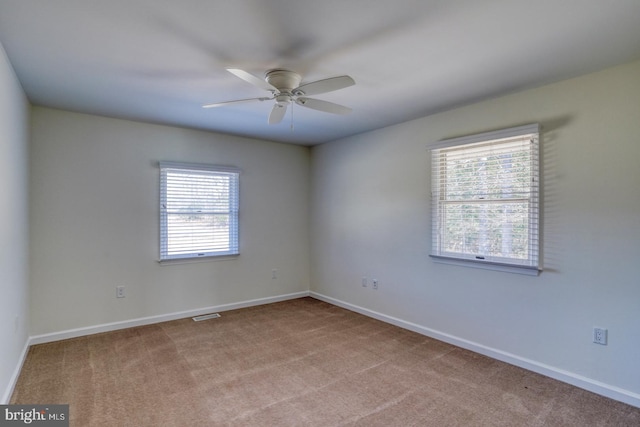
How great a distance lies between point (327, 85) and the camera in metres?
2.17

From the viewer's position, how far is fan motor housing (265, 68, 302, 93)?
241 centimetres

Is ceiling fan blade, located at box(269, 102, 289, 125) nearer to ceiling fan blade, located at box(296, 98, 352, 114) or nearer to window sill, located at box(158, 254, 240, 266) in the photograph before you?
ceiling fan blade, located at box(296, 98, 352, 114)

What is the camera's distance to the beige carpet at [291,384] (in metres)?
2.18

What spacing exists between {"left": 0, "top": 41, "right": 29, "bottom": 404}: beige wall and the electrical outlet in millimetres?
4167

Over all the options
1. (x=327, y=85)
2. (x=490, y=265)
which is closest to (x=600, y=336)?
(x=490, y=265)

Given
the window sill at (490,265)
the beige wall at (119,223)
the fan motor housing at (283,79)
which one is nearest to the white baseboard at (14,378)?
the beige wall at (119,223)

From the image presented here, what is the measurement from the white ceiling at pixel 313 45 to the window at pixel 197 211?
1.20 meters

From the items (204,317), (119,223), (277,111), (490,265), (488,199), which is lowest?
(204,317)

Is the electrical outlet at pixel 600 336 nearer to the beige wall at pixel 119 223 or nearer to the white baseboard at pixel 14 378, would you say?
the beige wall at pixel 119 223

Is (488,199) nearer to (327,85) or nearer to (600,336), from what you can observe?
(600,336)

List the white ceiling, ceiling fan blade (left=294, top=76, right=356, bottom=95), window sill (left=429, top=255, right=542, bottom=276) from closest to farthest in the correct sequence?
the white ceiling
ceiling fan blade (left=294, top=76, right=356, bottom=95)
window sill (left=429, top=255, right=542, bottom=276)

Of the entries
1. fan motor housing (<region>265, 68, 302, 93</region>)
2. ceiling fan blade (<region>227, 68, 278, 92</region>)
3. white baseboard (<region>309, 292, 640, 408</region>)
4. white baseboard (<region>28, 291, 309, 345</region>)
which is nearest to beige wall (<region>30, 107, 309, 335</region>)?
white baseboard (<region>28, 291, 309, 345</region>)

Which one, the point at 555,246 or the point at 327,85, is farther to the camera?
the point at 555,246

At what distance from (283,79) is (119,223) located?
2.68 m
